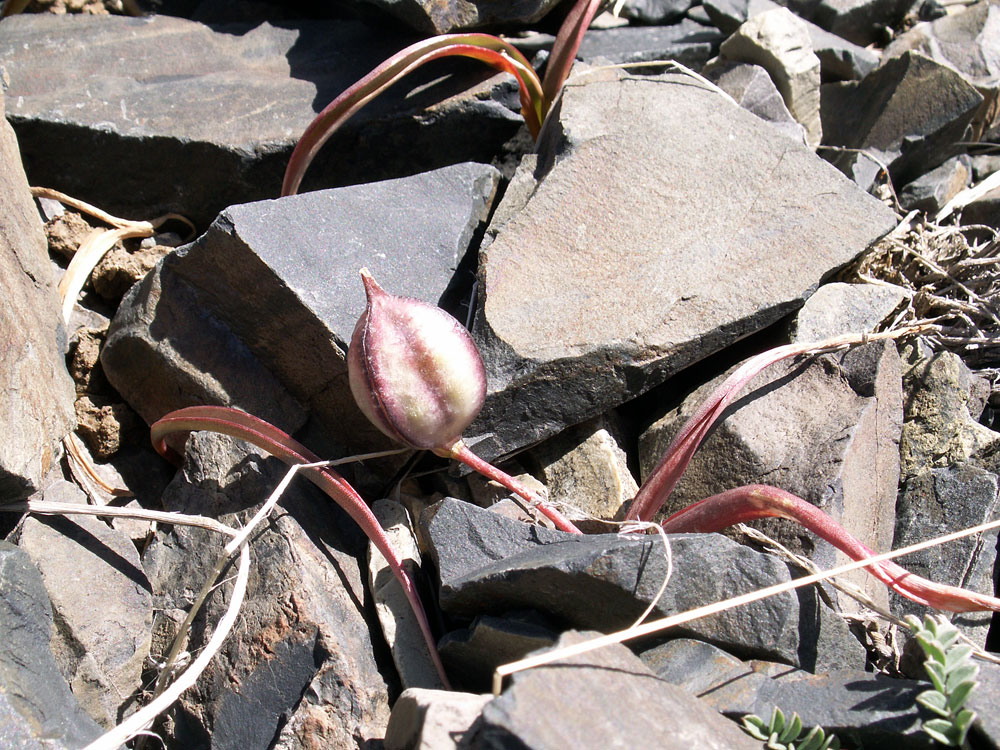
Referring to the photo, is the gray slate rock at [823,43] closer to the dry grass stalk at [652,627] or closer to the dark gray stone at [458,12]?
the dark gray stone at [458,12]

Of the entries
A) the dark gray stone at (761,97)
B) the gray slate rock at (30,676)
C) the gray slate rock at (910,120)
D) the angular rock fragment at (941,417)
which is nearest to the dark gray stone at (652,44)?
the dark gray stone at (761,97)

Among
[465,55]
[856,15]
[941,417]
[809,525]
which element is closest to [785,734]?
[809,525]

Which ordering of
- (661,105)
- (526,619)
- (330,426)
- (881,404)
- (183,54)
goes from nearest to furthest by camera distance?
(526,619)
(881,404)
(330,426)
(661,105)
(183,54)

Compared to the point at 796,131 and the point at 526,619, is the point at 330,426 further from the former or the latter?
the point at 796,131

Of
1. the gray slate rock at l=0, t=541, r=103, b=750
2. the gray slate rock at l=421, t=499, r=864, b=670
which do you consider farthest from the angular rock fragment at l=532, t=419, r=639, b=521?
the gray slate rock at l=0, t=541, r=103, b=750

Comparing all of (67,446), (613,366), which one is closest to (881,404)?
(613,366)

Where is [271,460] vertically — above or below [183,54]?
below
